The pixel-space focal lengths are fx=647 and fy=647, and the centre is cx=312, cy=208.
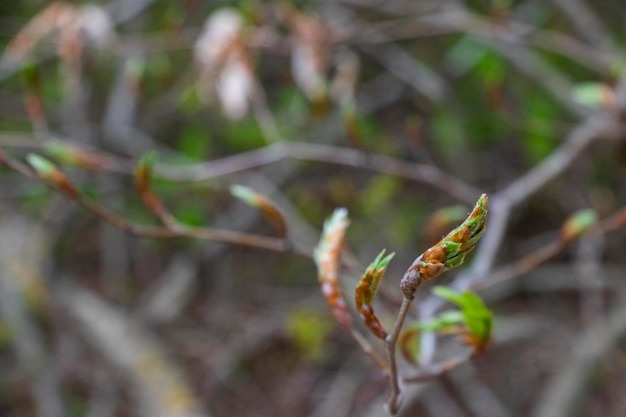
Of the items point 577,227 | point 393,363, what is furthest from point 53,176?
point 577,227

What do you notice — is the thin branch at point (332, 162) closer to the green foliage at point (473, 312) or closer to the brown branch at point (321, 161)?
the brown branch at point (321, 161)

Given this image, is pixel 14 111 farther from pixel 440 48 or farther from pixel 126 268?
pixel 440 48

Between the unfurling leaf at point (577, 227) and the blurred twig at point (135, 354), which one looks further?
the blurred twig at point (135, 354)

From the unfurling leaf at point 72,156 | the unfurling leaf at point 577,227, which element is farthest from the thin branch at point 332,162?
the unfurling leaf at point 577,227

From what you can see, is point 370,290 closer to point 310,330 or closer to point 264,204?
point 264,204

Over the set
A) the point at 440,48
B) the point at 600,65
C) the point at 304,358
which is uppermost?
the point at 440,48

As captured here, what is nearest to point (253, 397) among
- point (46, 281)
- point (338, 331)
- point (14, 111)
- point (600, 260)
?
point (338, 331)
